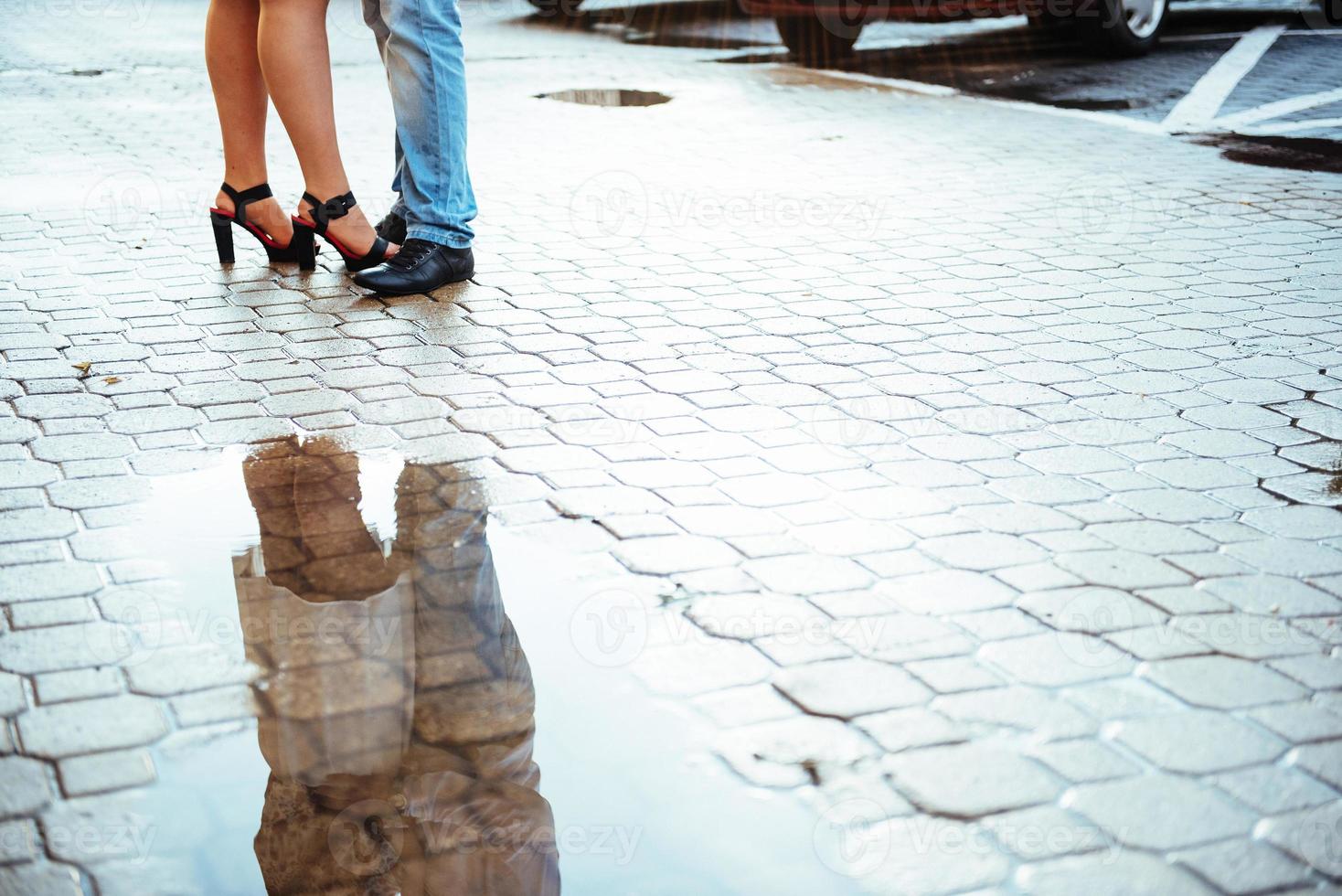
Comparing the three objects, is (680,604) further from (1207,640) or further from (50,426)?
(50,426)

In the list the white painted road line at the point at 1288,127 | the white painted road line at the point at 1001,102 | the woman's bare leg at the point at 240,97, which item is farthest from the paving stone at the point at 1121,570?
the white painted road line at the point at 1288,127

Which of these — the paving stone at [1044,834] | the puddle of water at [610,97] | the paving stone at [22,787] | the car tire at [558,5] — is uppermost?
the car tire at [558,5]

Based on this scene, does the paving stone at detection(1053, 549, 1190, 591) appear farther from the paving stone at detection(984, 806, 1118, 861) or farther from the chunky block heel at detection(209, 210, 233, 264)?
the chunky block heel at detection(209, 210, 233, 264)

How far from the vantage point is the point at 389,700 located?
87.4 inches

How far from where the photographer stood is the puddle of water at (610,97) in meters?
8.41

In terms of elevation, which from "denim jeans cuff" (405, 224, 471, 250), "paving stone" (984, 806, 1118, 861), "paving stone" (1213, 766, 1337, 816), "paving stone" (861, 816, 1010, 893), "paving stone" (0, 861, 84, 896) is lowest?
"paving stone" (0, 861, 84, 896)

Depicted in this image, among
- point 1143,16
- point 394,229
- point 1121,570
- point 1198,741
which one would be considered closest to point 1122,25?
point 1143,16

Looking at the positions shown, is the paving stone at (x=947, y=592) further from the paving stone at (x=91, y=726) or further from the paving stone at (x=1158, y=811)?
the paving stone at (x=91, y=726)

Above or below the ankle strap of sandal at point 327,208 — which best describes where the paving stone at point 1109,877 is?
below

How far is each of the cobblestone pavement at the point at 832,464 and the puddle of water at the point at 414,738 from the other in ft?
0.15

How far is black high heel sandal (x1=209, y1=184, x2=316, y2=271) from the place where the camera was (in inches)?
181

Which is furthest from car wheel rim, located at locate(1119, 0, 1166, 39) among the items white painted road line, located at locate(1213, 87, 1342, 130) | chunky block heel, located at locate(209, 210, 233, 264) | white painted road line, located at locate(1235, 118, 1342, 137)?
chunky block heel, located at locate(209, 210, 233, 264)

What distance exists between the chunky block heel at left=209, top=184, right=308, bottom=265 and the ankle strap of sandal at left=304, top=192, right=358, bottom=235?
0.55ft

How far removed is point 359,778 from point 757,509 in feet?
3.69
